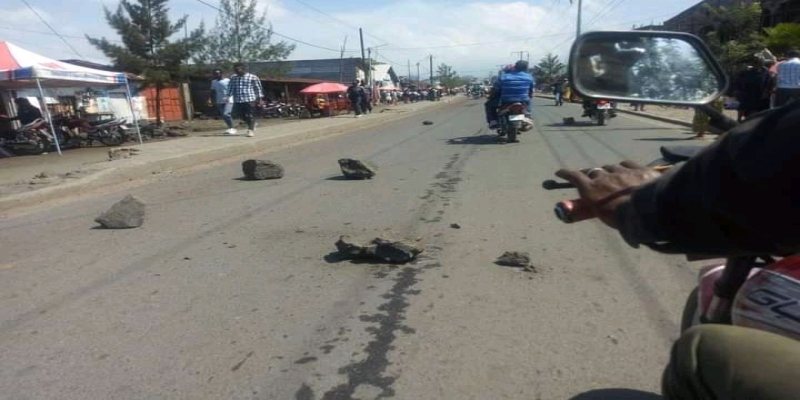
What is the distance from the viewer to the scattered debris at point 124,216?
596cm

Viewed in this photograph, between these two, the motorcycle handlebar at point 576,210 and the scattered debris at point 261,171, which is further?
the scattered debris at point 261,171

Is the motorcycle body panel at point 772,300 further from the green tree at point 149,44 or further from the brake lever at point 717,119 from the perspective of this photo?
the green tree at point 149,44

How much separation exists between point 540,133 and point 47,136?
39.3 ft

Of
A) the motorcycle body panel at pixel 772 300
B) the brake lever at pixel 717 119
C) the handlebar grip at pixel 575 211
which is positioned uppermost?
the brake lever at pixel 717 119

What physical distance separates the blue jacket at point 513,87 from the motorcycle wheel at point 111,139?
10.3m

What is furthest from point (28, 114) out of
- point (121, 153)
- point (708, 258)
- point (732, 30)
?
point (732, 30)

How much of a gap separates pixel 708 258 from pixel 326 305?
8.60 feet

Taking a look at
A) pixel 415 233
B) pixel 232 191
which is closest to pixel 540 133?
pixel 232 191

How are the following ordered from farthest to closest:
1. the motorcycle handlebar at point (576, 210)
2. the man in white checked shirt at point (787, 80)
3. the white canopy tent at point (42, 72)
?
the white canopy tent at point (42, 72)
the man in white checked shirt at point (787, 80)
the motorcycle handlebar at point (576, 210)

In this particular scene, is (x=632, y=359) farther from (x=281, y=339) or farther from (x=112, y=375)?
(x=112, y=375)

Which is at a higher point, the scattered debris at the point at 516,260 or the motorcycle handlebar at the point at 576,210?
the motorcycle handlebar at the point at 576,210

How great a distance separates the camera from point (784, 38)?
645 inches

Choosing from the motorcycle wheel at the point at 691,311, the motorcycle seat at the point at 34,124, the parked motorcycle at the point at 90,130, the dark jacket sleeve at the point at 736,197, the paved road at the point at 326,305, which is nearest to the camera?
the dark jacket sleeve at the point at 736,197

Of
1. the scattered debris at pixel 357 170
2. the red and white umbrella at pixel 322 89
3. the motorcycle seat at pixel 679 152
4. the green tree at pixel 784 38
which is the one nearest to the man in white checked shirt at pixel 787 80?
the scattered debris at pixel 357 170
